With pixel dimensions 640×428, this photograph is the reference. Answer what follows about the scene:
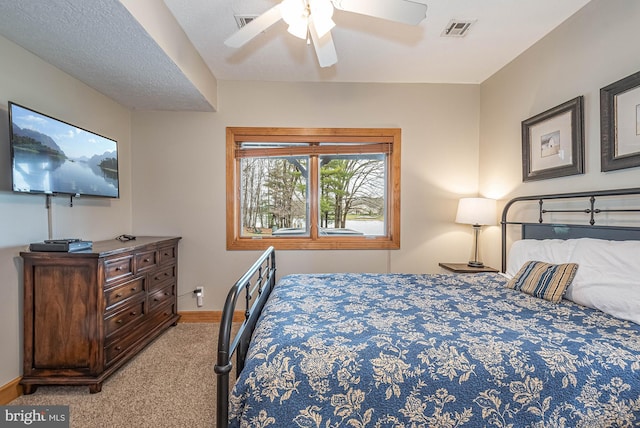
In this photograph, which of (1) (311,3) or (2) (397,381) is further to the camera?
(1) (311,3)

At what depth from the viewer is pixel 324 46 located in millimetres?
1700

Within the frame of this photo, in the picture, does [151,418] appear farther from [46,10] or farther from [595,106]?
[595,106]

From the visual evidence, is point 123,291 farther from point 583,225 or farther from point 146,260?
point 583,225

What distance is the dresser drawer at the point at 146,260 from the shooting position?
2.29 m

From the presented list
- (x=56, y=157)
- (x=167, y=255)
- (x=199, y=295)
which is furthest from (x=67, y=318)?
(x=199, y=295)

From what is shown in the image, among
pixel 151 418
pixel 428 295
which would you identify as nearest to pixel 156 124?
pixel 151 418

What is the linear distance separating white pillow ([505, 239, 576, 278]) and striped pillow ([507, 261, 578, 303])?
0.35 ft

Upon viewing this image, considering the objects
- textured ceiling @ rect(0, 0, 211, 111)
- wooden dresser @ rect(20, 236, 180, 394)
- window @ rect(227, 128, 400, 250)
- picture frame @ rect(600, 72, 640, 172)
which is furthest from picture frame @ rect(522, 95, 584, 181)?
wooden dresser @ rect(20, 236, 180, 394)

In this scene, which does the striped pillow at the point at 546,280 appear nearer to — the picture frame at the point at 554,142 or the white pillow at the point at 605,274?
the white pillow at the point at 605,274

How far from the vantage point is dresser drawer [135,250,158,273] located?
229cm

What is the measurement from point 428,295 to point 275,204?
6.53ft

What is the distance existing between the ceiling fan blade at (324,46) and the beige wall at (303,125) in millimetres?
1242

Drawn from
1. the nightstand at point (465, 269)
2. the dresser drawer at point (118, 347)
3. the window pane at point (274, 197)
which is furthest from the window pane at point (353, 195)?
the dresser drawer at point (118, 347)

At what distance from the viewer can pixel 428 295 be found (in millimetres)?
1778
